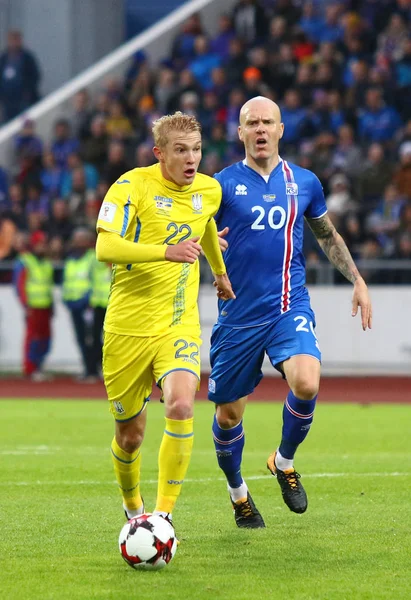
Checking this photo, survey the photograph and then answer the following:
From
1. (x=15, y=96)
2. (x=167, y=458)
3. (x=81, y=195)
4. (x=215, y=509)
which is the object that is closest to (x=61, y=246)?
(x=81, y=195)

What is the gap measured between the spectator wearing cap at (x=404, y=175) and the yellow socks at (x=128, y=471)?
13152 mm

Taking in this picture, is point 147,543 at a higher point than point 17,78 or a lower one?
lower

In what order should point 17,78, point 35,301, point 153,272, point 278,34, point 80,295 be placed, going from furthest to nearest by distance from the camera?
point 17,78
point 278,34
point 35,301
point 80,295
point 153,272

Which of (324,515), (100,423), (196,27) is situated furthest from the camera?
(196,27)

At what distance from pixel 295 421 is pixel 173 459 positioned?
52.9 inches

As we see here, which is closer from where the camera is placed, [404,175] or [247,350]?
[247,350]

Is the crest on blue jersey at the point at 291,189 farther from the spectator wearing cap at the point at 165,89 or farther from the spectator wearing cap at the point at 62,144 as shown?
the spectator wearing cap at the point at 165,89

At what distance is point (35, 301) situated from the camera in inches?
784

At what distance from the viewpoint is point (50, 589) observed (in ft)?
18.1

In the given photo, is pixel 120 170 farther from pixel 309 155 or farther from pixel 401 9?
pixel 401 9

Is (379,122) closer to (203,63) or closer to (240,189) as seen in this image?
(203,63)

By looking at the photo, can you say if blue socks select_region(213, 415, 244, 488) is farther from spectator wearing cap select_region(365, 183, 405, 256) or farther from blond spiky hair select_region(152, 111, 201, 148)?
spectator wearing cap select_region(365, 183, 405, 256)

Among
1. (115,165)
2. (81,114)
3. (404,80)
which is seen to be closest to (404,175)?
(404,80)

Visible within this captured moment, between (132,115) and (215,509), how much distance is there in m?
16.7
